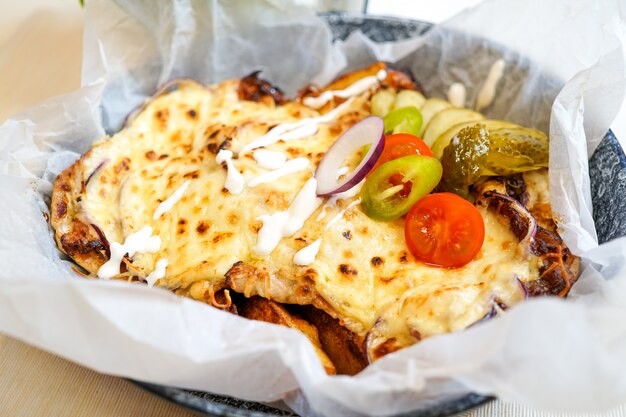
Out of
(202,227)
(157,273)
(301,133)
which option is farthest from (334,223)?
(157,273)

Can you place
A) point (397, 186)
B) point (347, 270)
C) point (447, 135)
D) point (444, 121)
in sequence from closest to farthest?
1. point (347, 270)
2. point (397, 186)
3. point (447, 135)
4. point (444, 121)

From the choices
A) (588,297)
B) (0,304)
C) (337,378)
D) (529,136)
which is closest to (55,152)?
(0,304)

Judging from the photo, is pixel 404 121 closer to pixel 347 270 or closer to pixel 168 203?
pixel 347 270

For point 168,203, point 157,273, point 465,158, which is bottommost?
point 157,273

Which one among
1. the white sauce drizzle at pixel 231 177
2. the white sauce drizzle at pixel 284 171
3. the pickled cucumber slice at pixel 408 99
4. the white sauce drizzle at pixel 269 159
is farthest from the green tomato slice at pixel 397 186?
the pickled cucumber slice at pixel 408 99

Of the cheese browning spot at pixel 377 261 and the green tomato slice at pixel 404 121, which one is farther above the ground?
the green tomato slice at pixel 404 121

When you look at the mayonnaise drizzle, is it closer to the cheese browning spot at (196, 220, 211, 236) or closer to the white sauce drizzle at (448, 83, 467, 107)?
the white sauce drizzle at (448, 83, 467, 107)

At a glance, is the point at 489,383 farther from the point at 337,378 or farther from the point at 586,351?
the point at 337,378

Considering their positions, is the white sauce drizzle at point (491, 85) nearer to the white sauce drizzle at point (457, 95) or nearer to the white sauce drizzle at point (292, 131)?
the white sauce drizzle at point (457, 95)
